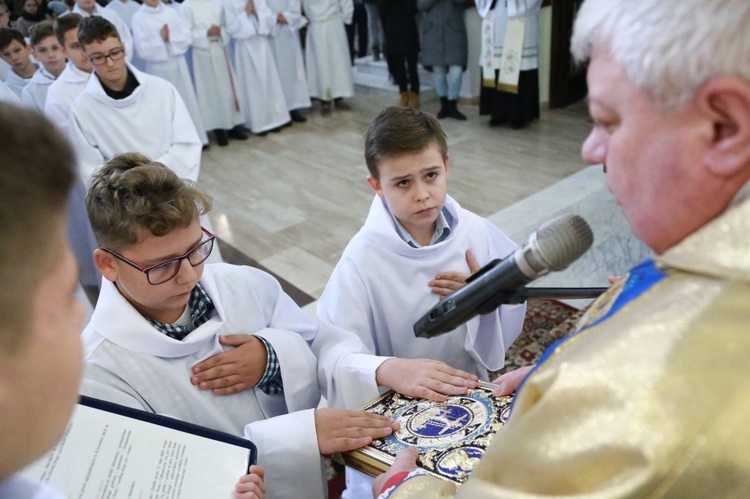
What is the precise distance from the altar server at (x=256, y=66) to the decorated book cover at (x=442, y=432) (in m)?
6.80

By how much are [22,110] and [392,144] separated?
1509 millimetres

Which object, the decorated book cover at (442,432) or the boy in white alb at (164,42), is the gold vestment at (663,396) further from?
the boy in white alb at (164,42)

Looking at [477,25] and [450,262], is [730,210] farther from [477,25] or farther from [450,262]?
[477,25]

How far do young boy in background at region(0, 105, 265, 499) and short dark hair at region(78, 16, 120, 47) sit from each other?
350cm

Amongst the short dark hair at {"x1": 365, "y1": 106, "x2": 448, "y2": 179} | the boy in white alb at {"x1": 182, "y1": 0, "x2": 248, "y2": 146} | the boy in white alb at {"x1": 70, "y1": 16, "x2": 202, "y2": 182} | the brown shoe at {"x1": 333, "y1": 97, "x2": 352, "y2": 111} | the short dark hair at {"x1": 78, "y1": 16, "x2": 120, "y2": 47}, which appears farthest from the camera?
the brown shoe at {"x1": 333, "y1": 97, "x2": 352, "y2": 111}

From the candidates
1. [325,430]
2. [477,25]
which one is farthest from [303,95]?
[325,430]

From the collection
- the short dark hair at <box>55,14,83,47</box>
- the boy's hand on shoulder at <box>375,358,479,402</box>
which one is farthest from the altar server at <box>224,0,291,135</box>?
the boy's hand on shoulder at <box>375,358,479,402</box>

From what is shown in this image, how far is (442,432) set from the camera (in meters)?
1.34

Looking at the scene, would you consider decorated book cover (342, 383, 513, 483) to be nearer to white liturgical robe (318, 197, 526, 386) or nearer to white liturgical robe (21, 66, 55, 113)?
white liturgical robe (318, 197, 526, 386)

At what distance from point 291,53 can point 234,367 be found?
23.8 ft

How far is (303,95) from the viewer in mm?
8344

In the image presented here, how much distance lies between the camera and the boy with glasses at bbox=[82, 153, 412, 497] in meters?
1.55

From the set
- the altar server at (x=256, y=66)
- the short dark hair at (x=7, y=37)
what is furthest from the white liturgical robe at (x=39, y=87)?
the altar server at (x=256, y=66)

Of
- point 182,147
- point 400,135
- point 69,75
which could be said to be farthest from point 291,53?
point 400,135
